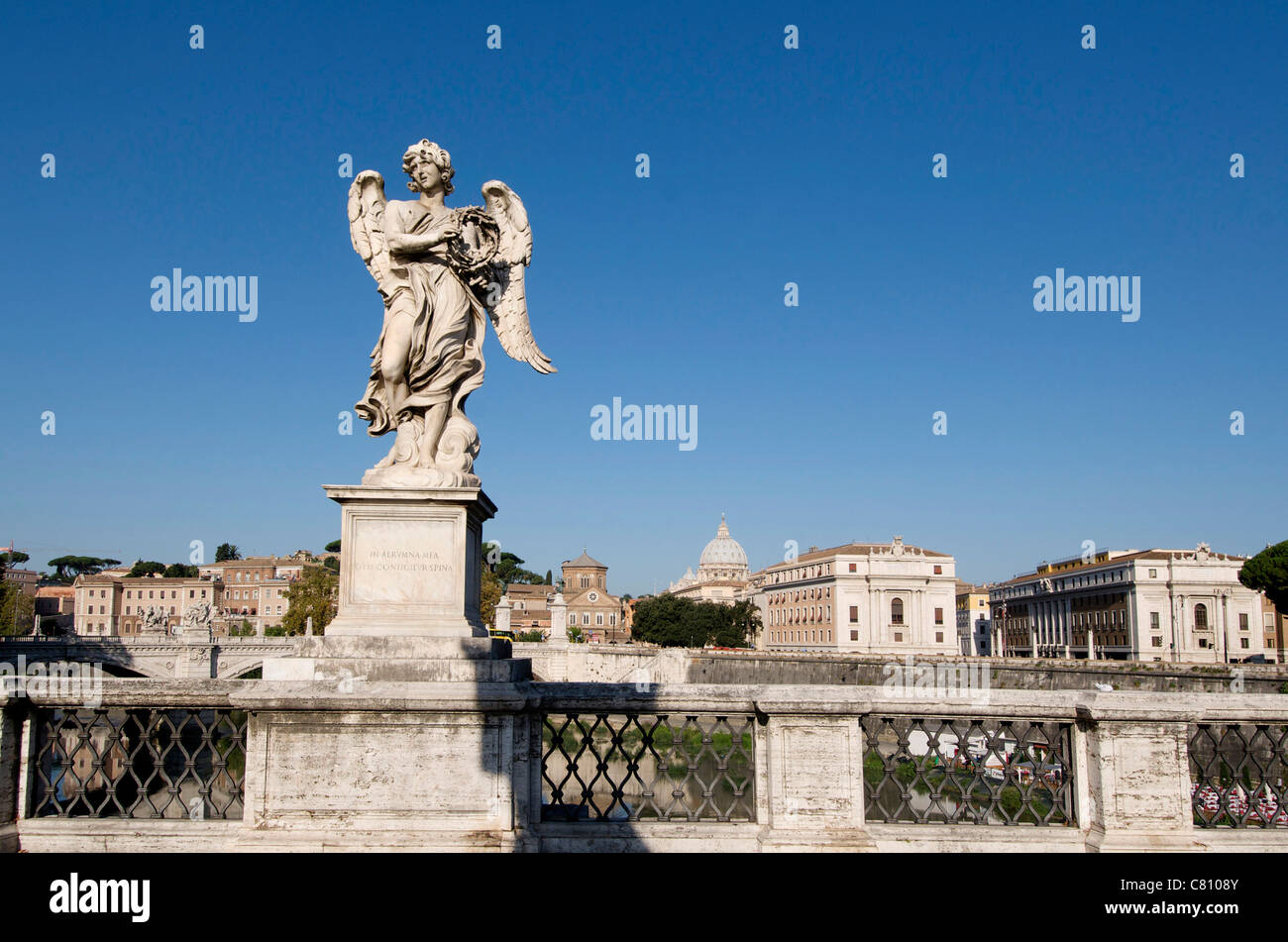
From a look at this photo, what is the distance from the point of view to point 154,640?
58.5 meters

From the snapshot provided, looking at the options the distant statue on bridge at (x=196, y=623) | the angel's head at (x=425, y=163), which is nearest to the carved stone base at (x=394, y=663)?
the angel's head at (x=425, y=163)

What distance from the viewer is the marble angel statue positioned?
22.1 feet

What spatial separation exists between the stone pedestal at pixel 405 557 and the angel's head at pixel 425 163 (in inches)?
92.9

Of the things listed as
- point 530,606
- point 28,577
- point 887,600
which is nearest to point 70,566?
point 28,577

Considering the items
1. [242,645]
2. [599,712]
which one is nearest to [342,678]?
[599,712]

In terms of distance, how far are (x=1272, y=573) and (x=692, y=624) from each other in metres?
65.2

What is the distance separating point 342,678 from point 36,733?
2.04 metres

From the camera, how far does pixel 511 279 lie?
7316mm

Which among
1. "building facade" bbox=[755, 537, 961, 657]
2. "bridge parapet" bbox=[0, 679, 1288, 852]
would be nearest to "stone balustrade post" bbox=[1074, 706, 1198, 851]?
"bridge parapet" bbox=[0, 679, 1288, 852]

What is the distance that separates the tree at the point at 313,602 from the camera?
205ft

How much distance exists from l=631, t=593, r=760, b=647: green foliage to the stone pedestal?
11320 cm

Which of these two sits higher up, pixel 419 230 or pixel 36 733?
pixel 419 230
